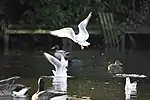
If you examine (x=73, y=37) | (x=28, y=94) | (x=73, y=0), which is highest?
(x=73, y=0)

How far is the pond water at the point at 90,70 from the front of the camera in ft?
40.8

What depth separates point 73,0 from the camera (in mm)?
25719

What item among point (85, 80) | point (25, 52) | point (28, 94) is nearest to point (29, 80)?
point (85, 80)

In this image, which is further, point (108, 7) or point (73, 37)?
point (108, 7)

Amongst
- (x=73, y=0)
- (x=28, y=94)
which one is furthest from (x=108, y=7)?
(x=28, y=94)

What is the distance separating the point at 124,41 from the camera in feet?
89.7

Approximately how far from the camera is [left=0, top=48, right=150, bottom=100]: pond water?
1245 cm

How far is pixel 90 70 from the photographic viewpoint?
16766mm

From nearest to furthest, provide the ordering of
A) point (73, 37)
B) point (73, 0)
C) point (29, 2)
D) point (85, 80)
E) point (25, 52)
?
point (73, 37), point (85, 80), point (25, 52), point (73, 0), point (29, 2)

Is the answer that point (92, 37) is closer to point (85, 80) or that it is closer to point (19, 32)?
point (19, 32)

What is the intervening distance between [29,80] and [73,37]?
327 centimetres

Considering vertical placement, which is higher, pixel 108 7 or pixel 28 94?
pixel 108 7

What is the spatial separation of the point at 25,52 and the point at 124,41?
567 cm

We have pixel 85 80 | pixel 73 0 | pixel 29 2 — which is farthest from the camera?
pixel 29 2
